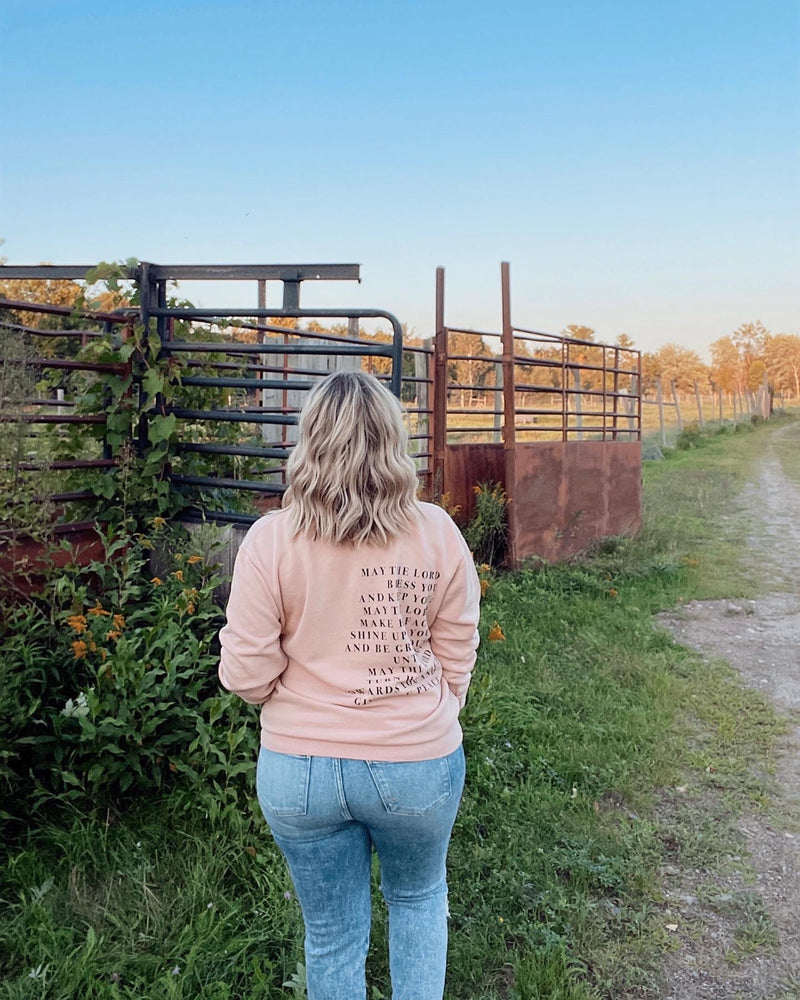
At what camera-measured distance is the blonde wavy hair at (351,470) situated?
1.97 meters

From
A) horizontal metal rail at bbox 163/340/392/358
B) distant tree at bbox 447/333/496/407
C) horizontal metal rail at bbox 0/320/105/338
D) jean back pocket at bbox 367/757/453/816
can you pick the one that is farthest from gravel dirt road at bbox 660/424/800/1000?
horizontal metal rail at bbox 0/320/105/338

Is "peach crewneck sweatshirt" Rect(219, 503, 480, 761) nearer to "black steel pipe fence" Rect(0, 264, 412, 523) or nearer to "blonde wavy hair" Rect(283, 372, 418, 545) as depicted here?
"blonde wavy hair" Rect(283, 372, 418, 545)

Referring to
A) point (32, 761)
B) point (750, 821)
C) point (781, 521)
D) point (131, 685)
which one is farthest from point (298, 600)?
point (781, 521)

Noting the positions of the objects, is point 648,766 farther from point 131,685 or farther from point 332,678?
point 332,678

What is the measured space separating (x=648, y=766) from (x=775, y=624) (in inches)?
142

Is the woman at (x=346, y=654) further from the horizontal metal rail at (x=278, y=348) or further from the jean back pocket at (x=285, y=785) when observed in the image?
the horizontal metal rail at (x=278, y=348)

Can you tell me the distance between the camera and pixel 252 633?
6.60ft

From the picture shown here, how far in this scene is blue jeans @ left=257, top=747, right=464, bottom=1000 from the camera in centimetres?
196

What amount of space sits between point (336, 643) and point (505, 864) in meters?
1.94

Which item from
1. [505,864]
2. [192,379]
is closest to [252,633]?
[505,864]

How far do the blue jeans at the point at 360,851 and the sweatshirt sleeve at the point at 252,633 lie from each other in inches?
7.5

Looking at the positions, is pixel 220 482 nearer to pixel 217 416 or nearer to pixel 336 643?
pixel 217 416

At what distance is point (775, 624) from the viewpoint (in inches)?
296

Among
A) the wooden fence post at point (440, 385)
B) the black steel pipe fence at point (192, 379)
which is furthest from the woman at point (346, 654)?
the wooden fence post at point (440, 385)
